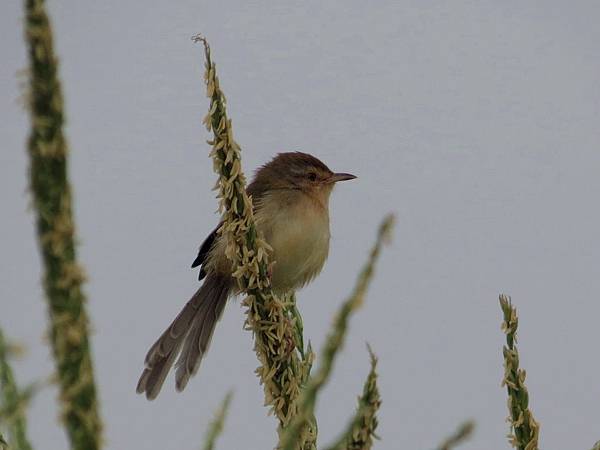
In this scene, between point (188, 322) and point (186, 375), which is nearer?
point (186, 375)

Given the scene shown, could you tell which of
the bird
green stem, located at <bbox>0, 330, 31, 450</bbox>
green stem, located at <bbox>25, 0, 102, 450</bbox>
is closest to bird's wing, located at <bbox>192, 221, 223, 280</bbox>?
the bird

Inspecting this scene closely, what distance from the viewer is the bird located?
4156 mm

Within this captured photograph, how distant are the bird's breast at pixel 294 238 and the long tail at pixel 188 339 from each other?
0.36 metres

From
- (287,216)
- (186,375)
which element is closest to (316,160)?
(287,216)

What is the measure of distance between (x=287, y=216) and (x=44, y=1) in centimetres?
462

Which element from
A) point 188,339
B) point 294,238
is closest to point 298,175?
point 294,238

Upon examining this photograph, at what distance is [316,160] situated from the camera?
225 inches

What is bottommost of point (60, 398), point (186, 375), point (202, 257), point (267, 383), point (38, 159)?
point (186, 375)

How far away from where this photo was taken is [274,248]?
488 cm

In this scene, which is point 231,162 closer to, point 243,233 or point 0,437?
point 243,233

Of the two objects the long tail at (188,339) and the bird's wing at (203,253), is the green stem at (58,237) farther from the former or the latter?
the bird's wing at (203,253)

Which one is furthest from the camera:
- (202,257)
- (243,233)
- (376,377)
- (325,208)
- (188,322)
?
(325,208)

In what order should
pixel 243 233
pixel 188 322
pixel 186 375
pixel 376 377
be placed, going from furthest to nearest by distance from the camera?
pixel 188 322 → pixel 186 375 → pixel 243 233 → pixel 376 377

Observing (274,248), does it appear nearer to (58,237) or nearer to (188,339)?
(188,339)
